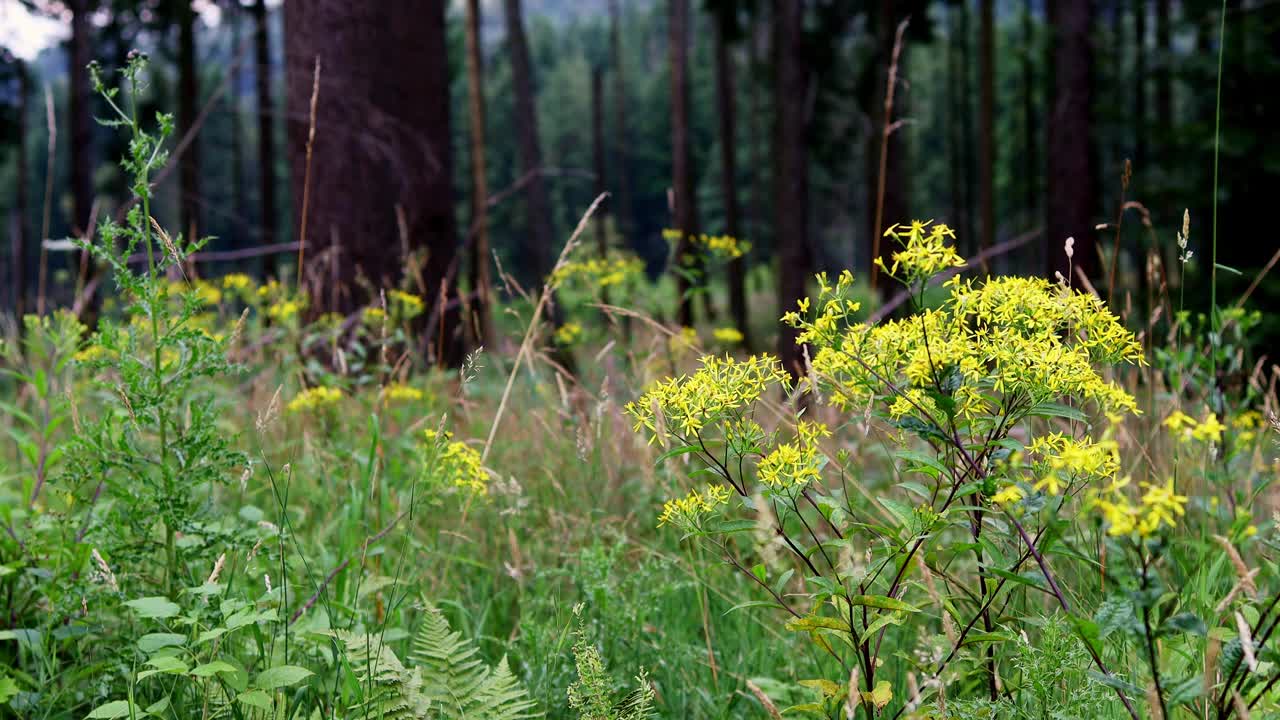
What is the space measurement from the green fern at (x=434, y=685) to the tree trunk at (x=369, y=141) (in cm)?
318

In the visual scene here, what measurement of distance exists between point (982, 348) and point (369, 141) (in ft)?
14.4

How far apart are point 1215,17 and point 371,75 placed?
7.66 meters

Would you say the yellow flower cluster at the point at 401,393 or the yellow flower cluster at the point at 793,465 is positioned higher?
the yellow flower cluster at the point at 793,465

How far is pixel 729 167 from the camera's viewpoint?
18734mm

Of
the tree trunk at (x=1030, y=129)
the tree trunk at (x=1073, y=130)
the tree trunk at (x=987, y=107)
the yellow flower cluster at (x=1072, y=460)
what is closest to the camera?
the yellow flower cluster at (x=1072, y=460)

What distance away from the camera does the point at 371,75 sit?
5.11 meters

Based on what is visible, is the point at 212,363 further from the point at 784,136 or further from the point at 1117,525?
the point at 784,136

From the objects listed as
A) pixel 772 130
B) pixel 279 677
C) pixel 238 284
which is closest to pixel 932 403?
pixel 279 677

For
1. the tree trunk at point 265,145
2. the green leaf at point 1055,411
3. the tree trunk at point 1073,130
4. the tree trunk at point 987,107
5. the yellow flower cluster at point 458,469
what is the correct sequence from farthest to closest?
the tree trunk at point 987,107
the tree trunk at point 265,145
the tree trunk at point 1073,130
the yellow flower cluster at point 458,469
the green leaf at point 1055,411

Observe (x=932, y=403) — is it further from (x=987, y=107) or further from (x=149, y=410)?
(x=987, y=107)

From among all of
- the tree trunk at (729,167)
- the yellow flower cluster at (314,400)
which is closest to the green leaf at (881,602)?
the yellow flower cluster at (314,400)

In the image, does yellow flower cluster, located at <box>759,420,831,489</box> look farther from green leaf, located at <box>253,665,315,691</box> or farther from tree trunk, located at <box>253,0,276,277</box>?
tree trunk, located at <box>253,0,276,277</box>

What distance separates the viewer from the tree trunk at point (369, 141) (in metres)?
5.05

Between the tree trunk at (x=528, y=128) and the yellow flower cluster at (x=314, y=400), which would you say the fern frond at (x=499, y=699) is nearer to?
the yellow flower cluster at (x=314, y=400)
